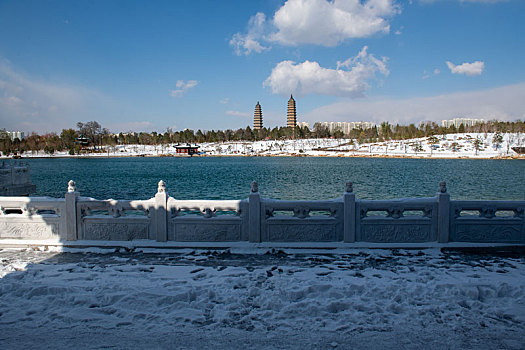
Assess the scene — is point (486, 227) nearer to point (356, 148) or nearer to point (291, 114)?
point (356, 148)

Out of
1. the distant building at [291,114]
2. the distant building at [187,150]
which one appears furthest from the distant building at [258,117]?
the distant building at [187,150]

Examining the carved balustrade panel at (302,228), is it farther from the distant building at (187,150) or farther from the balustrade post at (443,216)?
the distant building at (187,150)

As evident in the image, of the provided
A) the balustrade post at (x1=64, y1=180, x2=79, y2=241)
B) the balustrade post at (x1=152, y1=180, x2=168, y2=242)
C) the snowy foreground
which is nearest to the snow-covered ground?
the snowy foreground

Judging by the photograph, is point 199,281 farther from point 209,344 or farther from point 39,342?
point 39,342

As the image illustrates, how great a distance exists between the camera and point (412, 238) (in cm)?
693

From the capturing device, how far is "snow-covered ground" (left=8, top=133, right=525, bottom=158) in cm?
10562

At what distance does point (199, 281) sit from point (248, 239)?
75.4 inches

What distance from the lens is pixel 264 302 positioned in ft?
14.7

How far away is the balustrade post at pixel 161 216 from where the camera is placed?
22.8ft

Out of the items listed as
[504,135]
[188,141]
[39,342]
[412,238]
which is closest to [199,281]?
[39,342]

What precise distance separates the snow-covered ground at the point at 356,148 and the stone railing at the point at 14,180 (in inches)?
3955

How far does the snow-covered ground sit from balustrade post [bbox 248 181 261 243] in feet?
353

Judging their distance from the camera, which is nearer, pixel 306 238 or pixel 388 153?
pixel 306 238

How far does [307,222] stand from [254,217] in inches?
41.3
